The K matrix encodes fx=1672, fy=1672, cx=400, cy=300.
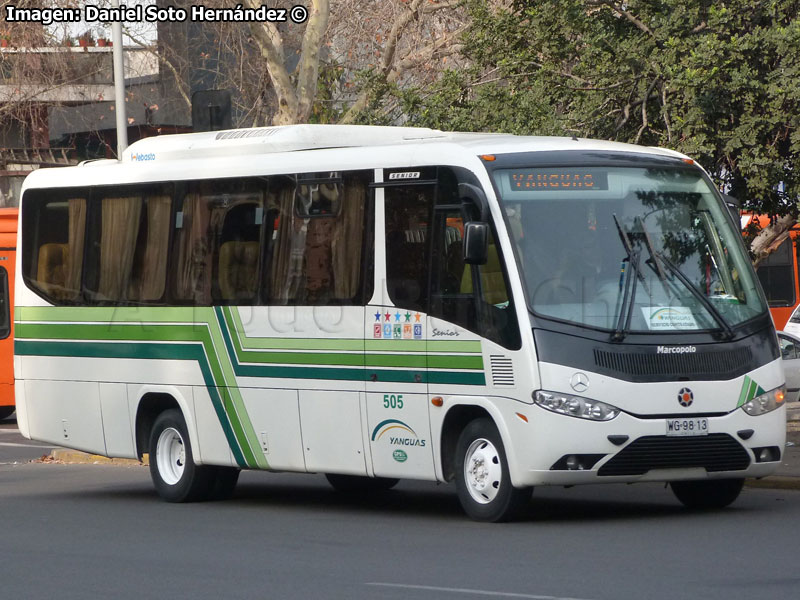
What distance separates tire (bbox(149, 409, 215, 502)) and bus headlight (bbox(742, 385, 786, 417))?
5.12 metres

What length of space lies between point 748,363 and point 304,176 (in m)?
3.94

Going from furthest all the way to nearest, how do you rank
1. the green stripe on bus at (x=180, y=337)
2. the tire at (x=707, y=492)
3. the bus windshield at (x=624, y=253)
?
1. the green stripe on bus at (x=180, y=337)
2. the tire at (x=707, y=492)
3. the bus windshield at (x=624, y=253)

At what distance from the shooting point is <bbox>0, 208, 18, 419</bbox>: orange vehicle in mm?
27219

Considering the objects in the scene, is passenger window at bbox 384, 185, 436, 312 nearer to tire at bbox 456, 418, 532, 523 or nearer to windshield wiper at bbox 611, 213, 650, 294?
tire at bbox 456, 418, 532, 523

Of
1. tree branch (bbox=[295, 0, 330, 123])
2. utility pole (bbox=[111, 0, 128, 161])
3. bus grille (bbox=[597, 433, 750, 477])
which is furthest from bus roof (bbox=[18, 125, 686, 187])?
tree branch (bbox=[295, 0, 330, 123])

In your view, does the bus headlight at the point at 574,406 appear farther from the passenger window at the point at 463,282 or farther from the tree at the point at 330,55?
the tree at the point at 330,55

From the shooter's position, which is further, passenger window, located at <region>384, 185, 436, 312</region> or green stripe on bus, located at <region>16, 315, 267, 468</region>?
green stripe on bus, located at <region>16, 315, 267, 468</region>

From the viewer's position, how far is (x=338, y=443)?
13.1 m

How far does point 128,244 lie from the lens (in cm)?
1534

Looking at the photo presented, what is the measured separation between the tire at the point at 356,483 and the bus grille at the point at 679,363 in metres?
4.25

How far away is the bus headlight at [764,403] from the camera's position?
39.0 feet

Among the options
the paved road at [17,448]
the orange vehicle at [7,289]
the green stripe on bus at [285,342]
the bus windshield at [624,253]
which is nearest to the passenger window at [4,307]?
the orange vehicle at [7,289]

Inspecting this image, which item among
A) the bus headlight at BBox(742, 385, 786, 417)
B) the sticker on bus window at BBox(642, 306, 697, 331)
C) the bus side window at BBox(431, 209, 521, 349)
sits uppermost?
the bus side window at BBox(431, 209, 521, 349)

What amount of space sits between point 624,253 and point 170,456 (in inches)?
201
